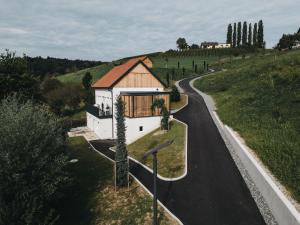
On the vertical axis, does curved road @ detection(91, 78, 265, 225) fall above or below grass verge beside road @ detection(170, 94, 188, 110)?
below

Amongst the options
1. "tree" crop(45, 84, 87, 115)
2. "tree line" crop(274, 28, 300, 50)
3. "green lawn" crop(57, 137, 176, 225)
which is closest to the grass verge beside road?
"green lawn" crop(57, 137, 176, 225)

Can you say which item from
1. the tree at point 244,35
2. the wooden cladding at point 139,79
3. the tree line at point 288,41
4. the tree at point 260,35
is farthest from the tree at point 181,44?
the wooden cladding at point 139,79

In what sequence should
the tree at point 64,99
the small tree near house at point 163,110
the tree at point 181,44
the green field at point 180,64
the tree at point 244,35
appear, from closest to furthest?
the small tree near house at point 163,110 < the tree at point 64,99 < the green field at point 180,64 < the tree at point 244,35 < the tree at point 181,44

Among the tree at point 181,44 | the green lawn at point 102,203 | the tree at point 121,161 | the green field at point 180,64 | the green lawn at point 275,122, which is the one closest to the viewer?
the green lawn at point 102,203

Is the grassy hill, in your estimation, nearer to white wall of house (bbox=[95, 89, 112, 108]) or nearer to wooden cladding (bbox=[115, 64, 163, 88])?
white wall of house (bbox=[95, 89, 112, 108])

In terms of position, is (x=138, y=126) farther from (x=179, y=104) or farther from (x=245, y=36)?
(x=245, y=36)

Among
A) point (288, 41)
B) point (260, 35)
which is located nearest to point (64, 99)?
point (288, 41)

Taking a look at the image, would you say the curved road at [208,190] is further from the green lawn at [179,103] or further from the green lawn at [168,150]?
the green lawn at [179,103]
